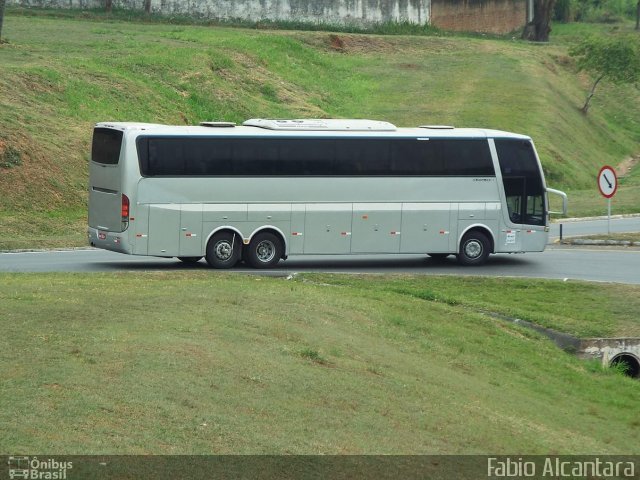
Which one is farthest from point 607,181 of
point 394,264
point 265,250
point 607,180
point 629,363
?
point 629,363

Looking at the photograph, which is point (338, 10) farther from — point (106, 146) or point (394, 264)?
point (106, 146)

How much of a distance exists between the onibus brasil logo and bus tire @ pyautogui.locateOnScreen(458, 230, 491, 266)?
65.4 feet

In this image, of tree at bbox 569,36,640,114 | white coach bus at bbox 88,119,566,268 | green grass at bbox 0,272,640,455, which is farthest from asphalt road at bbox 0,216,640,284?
tree at bbox 569,36,640,114

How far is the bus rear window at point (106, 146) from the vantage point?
90.7 feet

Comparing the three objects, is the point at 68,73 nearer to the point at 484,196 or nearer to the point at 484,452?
the point at 484,196

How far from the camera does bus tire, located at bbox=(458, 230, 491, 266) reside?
99.9 ft

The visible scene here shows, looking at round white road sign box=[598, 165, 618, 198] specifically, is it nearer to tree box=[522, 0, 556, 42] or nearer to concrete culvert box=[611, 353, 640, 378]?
concrete culvert box=[611, 353, 640, 378]

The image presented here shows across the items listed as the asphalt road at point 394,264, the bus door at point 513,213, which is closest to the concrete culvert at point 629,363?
the asphalt road at point 394,264

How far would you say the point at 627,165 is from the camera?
212 feet

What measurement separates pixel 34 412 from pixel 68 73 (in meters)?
36.5

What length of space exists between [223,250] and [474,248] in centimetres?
659

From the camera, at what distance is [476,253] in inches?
1203

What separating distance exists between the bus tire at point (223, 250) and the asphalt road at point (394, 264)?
→ 0.89 ft

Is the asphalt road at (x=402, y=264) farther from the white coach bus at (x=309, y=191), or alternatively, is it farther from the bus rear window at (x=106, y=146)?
the bus rear window at (x=106, y=146)
